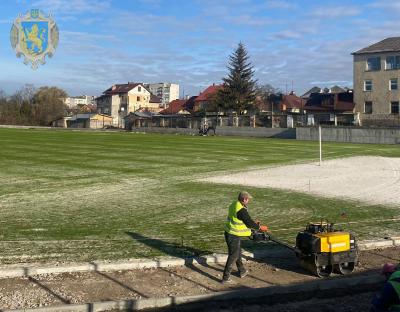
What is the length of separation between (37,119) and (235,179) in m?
114

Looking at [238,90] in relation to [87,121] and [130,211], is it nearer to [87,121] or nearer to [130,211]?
[87,121]

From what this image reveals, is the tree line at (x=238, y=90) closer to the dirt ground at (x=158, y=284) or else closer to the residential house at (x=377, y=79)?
the residential house at (x=377, y=79)

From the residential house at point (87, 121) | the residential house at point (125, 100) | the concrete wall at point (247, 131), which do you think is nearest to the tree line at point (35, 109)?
the residential house at point (87, 121)

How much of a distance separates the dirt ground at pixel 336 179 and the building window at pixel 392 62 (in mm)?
48160

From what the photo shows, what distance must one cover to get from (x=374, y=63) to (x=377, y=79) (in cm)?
245

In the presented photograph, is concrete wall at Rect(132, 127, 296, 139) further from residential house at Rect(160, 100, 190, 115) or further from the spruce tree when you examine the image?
residential house at Rect(160, 100, 190, 115)

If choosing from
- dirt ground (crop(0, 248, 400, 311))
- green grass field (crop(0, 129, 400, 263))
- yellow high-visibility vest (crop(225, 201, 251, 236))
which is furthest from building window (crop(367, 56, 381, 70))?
yellow high-visibility vest (crop(225, 201, 251, 236))

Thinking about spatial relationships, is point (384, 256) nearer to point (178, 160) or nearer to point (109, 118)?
point (178, 160)

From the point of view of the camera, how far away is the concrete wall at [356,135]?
5734 cm

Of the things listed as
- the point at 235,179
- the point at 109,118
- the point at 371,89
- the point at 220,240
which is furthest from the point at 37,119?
the point at 220,240

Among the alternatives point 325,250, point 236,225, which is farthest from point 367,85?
point 236,225

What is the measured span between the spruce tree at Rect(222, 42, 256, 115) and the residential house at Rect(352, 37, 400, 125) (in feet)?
59.3

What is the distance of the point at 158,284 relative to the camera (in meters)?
9.05

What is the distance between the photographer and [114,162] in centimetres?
3077
